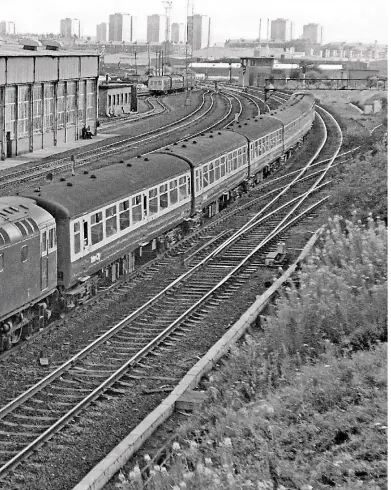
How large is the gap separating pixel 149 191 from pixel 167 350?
681 cm

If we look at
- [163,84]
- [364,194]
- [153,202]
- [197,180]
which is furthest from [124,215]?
[163,84]

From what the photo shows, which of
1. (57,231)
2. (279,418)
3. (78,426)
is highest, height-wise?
(57,231)

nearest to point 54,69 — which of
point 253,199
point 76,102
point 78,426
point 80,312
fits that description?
point 76,102

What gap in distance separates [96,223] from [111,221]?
952 millimetres

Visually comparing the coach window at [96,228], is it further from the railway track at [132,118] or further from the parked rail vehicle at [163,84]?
the parked rail vehicle at [163,84]

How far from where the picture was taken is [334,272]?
18.9 m

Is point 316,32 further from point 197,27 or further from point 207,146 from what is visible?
point 197,27

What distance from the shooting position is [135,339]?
17.9 m

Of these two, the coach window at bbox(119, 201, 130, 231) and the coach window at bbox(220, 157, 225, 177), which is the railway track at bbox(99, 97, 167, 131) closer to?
the coach window at bbox(220, 157, 225, 177)

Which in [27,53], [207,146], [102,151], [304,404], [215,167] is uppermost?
[27,53]

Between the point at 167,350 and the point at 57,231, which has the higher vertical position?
the point at 57,231

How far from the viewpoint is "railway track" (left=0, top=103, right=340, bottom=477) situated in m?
13.6

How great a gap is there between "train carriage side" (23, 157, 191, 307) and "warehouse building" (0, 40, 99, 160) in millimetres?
21129

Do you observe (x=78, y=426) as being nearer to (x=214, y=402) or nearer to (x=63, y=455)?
(x=63, y=455)
